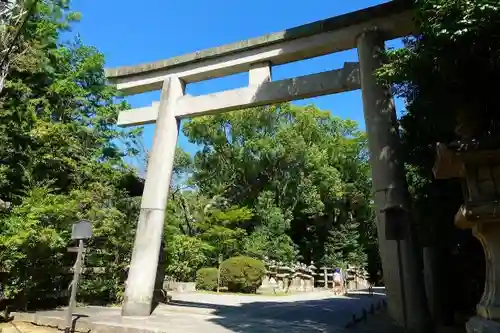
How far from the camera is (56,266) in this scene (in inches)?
405

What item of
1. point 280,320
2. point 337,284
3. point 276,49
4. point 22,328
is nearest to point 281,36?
point 276,49

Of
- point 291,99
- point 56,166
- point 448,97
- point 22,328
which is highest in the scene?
point 291,99

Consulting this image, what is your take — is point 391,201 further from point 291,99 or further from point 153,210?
point 153,210

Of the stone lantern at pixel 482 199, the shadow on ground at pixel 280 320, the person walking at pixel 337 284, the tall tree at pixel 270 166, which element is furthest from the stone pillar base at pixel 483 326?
the tall tree at pixel 270 166

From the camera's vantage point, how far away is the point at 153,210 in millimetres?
10078

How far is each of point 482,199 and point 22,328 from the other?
8677 mm

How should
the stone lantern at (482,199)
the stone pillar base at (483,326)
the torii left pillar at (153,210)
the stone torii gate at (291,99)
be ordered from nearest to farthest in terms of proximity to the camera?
the stone pillar base at (483,326), the stone lantern at (482,199), the stone torii gate at (291,99), the torii left pillar at (153,210)

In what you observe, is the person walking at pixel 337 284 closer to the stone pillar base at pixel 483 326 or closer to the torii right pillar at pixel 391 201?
the torii right pillar at pixel 391 201

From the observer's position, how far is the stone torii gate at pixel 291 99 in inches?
297

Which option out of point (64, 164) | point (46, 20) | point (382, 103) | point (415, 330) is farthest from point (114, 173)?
point (415, 330)

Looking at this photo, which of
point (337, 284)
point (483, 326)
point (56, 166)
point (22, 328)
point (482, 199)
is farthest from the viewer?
point (337, 284)

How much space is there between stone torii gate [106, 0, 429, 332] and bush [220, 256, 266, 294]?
9684 mm

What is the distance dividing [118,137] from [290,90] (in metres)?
7.04

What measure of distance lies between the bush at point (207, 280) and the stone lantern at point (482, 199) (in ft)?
54.1
